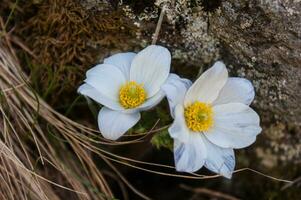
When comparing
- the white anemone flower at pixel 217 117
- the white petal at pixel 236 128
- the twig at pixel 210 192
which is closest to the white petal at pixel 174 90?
the white anemone flower at pixel 217 117

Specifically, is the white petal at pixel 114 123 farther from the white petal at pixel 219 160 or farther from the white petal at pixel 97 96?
the white petal at pixel 219 160

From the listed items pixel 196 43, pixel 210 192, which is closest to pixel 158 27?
pixel 196 43

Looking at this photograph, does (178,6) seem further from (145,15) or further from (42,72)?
(42,72)

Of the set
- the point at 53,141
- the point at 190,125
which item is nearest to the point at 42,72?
the point at 53,141

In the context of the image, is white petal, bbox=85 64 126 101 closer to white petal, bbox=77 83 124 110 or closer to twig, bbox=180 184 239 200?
white petal, bbox=77 83 124 110

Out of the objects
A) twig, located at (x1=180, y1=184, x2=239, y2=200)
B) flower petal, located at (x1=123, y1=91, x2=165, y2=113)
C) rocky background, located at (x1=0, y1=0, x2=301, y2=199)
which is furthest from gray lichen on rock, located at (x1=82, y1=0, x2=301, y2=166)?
twig, located at (x1=180, y1=184, x2=239, y2=200)

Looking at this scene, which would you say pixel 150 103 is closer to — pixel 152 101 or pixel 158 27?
pixel 152 101
